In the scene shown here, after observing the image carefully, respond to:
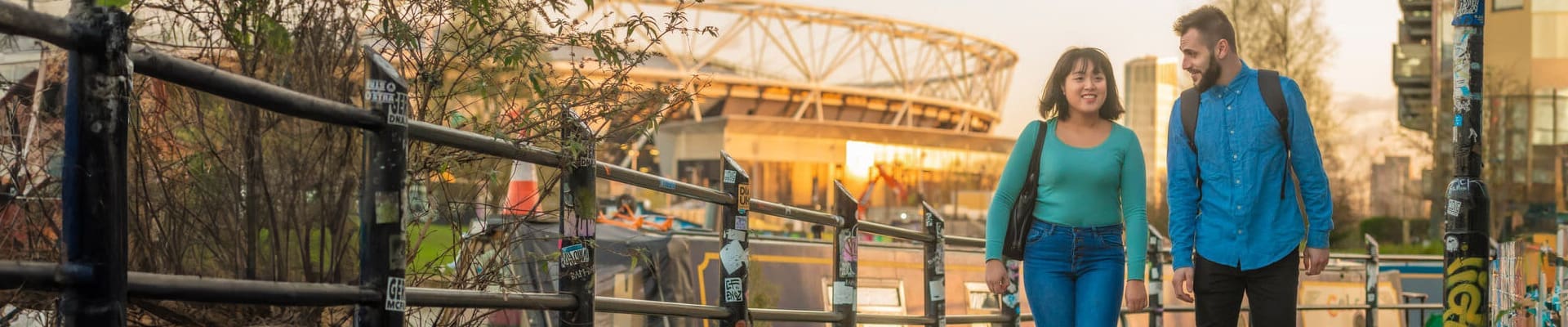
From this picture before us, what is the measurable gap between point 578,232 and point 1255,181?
6.86ft

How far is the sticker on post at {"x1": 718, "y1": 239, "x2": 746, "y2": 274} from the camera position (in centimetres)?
636

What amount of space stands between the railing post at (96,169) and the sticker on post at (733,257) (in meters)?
3.70

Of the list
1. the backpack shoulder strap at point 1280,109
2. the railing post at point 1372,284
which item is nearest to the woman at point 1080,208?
the backpack shoulder strap at point 1280,109

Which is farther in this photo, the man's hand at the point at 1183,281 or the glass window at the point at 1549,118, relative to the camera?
the glass window at the point at 1549,118

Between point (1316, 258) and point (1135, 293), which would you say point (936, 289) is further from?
point (1316, 258)

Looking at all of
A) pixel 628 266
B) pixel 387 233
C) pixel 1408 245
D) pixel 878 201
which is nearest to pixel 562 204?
pixel 387 233

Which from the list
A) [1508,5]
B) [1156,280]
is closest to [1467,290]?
[1156,280]

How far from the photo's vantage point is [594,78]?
195 inches

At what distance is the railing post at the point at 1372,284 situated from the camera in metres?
15.5

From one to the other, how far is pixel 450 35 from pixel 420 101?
7.8 inches

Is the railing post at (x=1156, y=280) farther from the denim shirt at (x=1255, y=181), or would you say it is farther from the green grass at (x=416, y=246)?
the green grass at (x=416, y=246)

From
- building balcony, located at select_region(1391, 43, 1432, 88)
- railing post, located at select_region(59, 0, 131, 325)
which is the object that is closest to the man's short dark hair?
railing post, located at select_region(59, 0, 131, 325)

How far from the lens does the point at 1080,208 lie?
5246 mm

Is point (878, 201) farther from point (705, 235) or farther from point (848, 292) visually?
point (848, 292)
